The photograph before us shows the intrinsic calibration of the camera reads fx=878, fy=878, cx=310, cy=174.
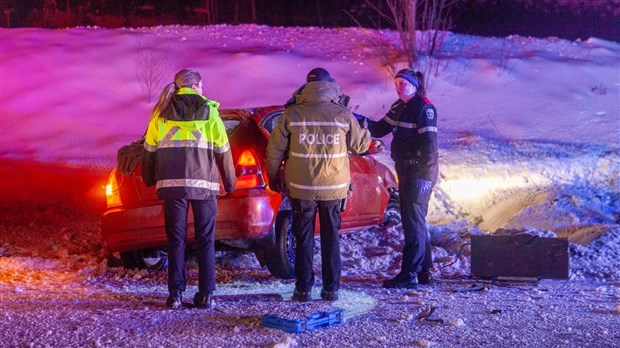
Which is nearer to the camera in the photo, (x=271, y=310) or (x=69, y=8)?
(x=271, y=310)

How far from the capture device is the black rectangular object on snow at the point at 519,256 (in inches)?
296

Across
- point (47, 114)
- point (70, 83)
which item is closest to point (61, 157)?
point (47, 114)

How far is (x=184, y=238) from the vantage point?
6.47 metres

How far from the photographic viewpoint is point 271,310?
6.07 metres

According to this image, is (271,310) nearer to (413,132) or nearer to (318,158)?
(318,158)

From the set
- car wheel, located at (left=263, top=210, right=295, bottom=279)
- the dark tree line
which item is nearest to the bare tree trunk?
the dark tree line

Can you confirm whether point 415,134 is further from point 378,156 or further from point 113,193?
point 378,156

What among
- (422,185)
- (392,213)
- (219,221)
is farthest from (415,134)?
(392,213)

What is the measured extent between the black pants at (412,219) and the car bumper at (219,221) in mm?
1142

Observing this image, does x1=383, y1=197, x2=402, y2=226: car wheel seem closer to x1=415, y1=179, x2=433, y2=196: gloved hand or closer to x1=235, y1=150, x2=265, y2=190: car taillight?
x1=415, y1=179, x2=433, y2=196: gloved hand

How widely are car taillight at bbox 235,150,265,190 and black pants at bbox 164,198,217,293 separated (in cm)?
64

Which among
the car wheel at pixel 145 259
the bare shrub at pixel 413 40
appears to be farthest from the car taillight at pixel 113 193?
the bare shrub at pixel 413 40

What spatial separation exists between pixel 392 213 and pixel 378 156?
3.12m

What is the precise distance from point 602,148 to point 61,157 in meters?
8.31
